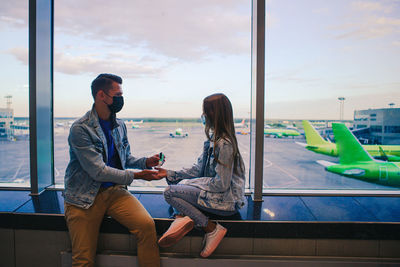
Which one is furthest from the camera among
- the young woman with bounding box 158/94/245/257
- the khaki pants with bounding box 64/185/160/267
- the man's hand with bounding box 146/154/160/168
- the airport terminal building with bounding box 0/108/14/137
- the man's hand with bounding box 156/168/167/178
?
the airport terminal building with bounding box 0/108/14/137

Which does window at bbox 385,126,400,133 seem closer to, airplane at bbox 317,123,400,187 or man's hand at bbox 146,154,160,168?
airplane at bbox 317,123,400,187

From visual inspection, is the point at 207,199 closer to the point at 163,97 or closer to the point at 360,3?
the point at 163,97

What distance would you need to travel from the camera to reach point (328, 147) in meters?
2.67

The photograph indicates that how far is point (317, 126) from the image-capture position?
2.57m

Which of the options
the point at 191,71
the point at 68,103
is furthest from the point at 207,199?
the point at 68,103

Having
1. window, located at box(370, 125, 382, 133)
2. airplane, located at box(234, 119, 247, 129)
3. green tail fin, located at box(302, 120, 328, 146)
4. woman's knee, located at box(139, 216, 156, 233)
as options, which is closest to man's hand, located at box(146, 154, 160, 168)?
woman's knee, located at box(139, 216, 156, 233)

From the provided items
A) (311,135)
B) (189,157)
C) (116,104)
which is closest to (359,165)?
(311,135)

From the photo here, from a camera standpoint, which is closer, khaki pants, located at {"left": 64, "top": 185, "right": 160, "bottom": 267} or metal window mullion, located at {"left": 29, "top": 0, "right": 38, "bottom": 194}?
khaki pants, located at {"left": 64, "top": 185, "right": 160, "bottom": 267}

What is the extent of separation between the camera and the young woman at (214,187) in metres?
1.57

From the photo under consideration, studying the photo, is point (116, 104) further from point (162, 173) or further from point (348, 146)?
point (348, 146)

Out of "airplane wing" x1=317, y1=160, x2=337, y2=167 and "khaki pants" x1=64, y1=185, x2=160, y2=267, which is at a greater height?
"airplane wing" x1=317, y1=160, x2=337, y2=167

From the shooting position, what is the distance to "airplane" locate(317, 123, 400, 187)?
8.50 feet

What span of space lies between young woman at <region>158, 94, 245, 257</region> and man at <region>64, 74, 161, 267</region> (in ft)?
0.67

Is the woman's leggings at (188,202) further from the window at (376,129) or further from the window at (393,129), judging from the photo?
the window at (393,129)
